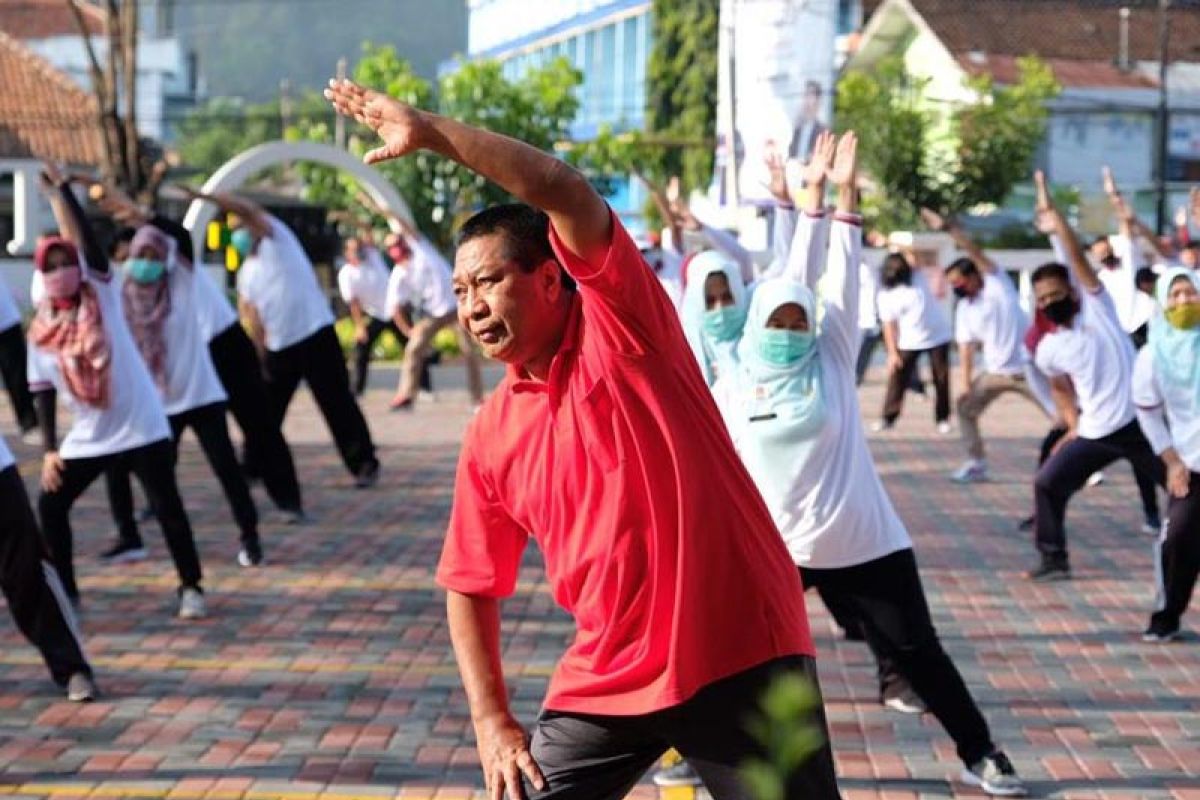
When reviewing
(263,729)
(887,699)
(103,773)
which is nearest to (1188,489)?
(887,699)

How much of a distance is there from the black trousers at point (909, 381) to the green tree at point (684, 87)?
4380cm

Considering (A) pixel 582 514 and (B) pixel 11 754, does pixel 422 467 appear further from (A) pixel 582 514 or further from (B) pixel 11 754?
(A) pixel 582 514

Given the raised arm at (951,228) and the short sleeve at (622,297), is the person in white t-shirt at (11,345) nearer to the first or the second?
the raised arm at (951,228)

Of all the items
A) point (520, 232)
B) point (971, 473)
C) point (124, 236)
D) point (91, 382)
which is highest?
point (520, 232)

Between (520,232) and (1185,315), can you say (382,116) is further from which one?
(1185,315)

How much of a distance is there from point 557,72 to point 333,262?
6131mm

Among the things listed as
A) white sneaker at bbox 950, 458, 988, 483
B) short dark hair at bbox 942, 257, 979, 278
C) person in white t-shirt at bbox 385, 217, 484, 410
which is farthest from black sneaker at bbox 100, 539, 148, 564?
person in white t-shirt at bbox 385, 217, 484, 410

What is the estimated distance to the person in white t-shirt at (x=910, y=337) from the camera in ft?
62.1

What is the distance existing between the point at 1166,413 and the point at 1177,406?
17 cm

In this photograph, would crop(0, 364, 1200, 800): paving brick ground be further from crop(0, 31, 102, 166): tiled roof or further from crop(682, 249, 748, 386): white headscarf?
crop(0, 31, 102, 166): tiled roof

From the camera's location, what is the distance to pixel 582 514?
149 inches

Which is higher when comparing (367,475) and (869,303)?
(869,303)

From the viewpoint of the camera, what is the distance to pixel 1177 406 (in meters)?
8.72

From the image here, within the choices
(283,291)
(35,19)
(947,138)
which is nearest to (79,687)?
(283,291)
